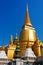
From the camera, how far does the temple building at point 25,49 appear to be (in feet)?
161

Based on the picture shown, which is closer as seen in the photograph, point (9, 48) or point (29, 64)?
point (29, 64)

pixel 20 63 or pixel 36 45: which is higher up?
pixel 36 45

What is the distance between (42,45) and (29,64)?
314 inches

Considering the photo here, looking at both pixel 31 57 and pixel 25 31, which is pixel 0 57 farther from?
pixel 25 31

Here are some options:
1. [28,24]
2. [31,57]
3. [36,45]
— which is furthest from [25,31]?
[31,57]

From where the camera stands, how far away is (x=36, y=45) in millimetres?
56062

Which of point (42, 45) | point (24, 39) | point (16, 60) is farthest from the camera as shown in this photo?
point (24, 39)

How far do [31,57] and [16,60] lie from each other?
337 cm

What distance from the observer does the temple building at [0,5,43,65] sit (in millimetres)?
49031

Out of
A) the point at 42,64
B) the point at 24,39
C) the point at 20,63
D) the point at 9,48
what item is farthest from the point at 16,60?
the point at 24,39

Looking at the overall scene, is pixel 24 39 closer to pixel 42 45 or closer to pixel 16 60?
pixel 42 45

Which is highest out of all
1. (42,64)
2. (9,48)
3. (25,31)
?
(25,31)

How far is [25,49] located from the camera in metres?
Answer: 56.2

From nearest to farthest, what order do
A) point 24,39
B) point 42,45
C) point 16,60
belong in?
point 16,60 < point 42,45 < point 24,39
